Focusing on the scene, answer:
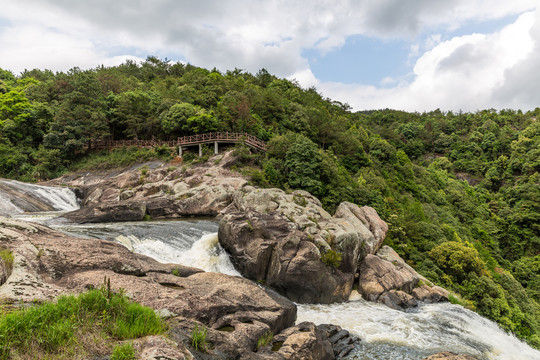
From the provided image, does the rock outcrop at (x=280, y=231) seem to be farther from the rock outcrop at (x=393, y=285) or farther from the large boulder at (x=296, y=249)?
the rock outcrop at (x=393, y=285)

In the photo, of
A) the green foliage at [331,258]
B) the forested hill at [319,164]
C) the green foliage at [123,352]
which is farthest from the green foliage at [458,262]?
the green foliage at [123,352]

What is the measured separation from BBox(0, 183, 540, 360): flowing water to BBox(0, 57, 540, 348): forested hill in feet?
16.6

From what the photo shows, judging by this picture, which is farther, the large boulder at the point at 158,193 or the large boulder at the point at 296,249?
the large boulder at the point at 158,193

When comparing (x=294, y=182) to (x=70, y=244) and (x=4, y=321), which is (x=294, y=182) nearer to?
(x=70, y=244)

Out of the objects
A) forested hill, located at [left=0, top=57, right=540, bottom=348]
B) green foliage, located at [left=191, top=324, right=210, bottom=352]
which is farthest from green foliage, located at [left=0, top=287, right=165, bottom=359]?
forested hill, located at [left=0, top=57, right=540, bottom=348]

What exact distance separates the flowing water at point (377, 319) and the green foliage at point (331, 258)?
1971 mm

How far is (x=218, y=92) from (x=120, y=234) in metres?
33.7

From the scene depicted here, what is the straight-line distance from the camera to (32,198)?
24.3m

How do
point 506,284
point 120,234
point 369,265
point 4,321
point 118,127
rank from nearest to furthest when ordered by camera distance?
point 4,321 < point 120,234 < point 369,265 < point 506,284 < point 118,127

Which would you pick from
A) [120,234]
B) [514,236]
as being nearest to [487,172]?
[514,236]

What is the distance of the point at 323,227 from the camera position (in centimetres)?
1655

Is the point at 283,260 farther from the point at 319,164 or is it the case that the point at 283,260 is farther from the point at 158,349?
the point at 319,164

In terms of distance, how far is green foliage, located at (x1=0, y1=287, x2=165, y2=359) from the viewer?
358 centimetres

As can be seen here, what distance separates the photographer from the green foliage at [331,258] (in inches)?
568
